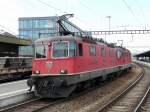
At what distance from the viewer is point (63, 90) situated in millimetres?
16250

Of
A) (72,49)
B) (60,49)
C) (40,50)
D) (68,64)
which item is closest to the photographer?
(68,64)

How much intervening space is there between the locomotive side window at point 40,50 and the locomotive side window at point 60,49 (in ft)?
1.61

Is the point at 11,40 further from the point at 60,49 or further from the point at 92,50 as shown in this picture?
the point at 60,49

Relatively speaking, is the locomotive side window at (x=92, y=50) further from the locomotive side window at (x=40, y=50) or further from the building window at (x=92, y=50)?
the locomotive side window at (x=40, y=50)

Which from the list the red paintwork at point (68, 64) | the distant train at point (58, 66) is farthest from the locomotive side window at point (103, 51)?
the distant train at point (58, 66)

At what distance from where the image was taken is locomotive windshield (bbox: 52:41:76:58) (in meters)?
16.4

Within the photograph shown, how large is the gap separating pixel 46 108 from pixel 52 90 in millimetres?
2082

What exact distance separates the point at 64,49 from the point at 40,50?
135 centimetres

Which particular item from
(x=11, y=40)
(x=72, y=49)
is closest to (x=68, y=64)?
(x=72, y=49)

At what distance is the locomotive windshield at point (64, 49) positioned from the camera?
1641 cm

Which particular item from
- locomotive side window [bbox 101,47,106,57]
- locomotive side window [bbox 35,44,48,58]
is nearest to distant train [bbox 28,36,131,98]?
locomotive side window [bbox 35,44,48,58]

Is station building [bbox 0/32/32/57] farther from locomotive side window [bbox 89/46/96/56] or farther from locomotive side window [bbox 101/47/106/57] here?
locomotive side window [bbox 89/46/96/56]

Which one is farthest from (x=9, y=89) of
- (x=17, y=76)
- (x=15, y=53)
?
(x=15, y=53)

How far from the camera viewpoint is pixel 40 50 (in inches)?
677
